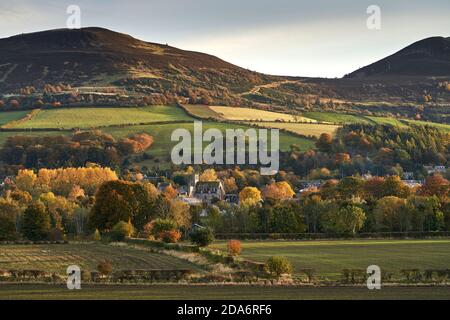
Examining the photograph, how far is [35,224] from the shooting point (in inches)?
3034

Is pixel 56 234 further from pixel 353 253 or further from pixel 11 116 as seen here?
pixel 11 116

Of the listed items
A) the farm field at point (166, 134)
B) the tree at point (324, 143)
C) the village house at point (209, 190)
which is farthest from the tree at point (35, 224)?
the tree at point (324, 143)

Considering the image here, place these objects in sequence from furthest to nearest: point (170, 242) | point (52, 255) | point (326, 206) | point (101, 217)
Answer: point (326, 206)
point (101, 217)
point (170, 242)
point (52, 255)

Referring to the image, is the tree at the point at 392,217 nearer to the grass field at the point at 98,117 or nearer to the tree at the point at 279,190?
the tree at the point at 279,190

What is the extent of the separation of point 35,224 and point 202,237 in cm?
2474

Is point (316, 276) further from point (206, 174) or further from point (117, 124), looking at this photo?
point (117, 124)

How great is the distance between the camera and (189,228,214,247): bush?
58469 mm

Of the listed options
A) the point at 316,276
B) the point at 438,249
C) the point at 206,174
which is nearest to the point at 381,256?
the point at 438,249

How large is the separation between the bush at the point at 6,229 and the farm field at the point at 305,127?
307 feet

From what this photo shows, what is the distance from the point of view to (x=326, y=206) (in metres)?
89.8

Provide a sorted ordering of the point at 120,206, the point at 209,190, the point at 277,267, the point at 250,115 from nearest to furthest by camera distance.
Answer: the point at 277,267, the point at 120,206, the point at 209,190, the point at 250,115

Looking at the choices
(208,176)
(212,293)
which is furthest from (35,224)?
(208,176)

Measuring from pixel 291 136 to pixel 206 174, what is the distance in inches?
915

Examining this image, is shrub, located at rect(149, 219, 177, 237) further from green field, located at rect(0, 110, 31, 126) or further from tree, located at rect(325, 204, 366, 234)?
green field, located at rect(0, 110, 31, 126)
